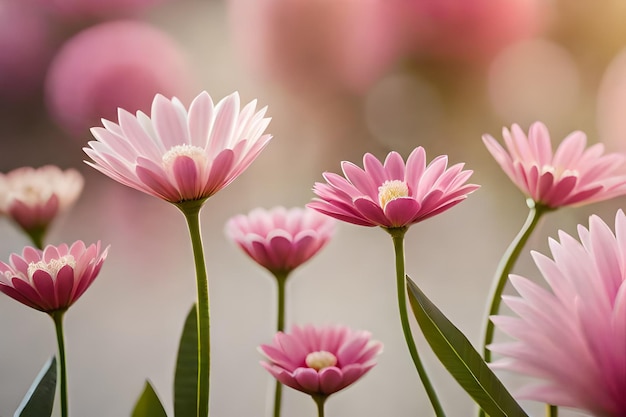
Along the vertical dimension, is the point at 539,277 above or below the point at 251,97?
below

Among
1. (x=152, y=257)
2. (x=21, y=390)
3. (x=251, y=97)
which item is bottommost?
(x=21, y=390)

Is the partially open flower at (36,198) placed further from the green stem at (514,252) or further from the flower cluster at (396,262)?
the green stem at (514,252)

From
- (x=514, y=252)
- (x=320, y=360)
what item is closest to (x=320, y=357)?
(x=320, y=360)

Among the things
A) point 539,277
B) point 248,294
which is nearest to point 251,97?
point 248,294

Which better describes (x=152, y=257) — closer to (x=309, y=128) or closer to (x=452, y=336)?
(x=309, y=128)

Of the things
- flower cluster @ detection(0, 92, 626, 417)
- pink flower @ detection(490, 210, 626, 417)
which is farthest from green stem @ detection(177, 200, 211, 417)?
pink flower @ detection(490, 210, 626, 417)

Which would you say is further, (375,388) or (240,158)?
(375,388)

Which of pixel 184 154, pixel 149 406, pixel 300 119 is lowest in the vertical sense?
pixel 149 406

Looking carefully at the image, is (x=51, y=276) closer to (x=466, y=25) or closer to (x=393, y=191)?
(x=393, y=191)

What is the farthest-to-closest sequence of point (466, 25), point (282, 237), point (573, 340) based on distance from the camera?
point (466, 25) → point (282, 237) → point (573, 340)
